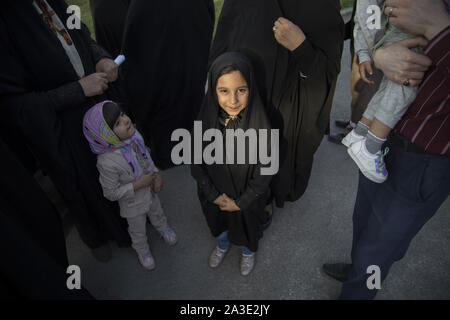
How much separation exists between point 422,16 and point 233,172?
4.10 ft

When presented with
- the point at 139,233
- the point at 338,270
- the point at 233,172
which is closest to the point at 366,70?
the point at 233,172

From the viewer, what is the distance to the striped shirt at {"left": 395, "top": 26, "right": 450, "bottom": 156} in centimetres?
98

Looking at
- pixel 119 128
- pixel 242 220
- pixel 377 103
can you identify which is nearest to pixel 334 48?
pixel 377 103

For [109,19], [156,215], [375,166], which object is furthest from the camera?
[109,19]

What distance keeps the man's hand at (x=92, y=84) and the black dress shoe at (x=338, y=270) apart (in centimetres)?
213

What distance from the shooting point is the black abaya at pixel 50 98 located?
60.8 inches

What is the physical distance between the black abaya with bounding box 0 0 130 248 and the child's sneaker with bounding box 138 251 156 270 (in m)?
0.54

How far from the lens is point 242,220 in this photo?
6.73ft

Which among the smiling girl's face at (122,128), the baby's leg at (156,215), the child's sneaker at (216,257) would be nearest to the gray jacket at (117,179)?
the smiling girl's face at (122,128)

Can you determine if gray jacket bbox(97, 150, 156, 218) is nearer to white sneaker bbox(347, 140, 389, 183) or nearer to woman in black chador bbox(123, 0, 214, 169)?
woman in black chador bbox(123, 0, 214, 169)

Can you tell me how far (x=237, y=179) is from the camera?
189 centimetres

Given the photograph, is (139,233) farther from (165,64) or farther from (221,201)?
(165,64)

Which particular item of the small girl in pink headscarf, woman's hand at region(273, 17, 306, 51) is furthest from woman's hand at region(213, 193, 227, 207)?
woman's hand at region(273, 17, 306, 51)
